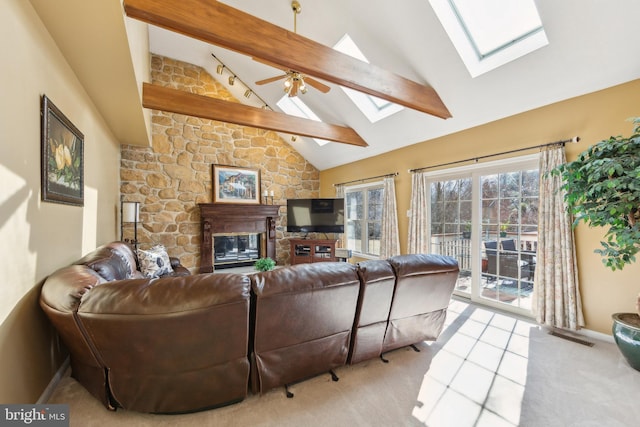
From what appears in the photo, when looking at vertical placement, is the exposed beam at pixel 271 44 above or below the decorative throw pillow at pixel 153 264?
above

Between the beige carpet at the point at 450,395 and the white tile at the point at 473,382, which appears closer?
the beige carpet at the point at 450,395

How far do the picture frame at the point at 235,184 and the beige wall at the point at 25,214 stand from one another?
11.2 ft

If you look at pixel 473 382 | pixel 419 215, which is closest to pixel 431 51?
pixel 419 215

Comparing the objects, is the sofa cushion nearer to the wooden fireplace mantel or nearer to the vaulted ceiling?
the vaulted ceiling

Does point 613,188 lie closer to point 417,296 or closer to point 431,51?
point 417,296

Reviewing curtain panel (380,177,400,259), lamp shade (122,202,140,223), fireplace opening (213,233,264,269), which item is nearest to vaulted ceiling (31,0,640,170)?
curtain panel (380,177,400,259)

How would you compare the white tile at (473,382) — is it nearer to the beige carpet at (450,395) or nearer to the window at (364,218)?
the beige carpet at (450,395)

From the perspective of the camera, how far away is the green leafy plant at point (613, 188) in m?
1.90

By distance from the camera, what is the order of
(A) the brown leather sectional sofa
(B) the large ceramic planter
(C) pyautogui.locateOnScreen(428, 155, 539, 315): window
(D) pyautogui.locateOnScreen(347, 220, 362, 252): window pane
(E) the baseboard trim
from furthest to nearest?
(D) pyautogui.locateOnScreen(347, 220, 362, 252): window pane < (C) pyautogui.locateOnScreen(428, 155, 539, 315): window < (B) the large ceramic planter < (E) the baseboard trim < (A) the brown leather sectional sofa

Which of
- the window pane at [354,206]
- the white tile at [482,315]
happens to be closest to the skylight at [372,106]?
the window pane at [354,206]

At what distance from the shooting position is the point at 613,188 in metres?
1.99

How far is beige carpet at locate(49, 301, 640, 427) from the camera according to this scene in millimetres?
1538

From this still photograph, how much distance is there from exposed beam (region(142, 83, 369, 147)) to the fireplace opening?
2.74 m

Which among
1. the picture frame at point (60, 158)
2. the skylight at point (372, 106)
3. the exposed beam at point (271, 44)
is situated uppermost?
the skylight at point (372, 106)
